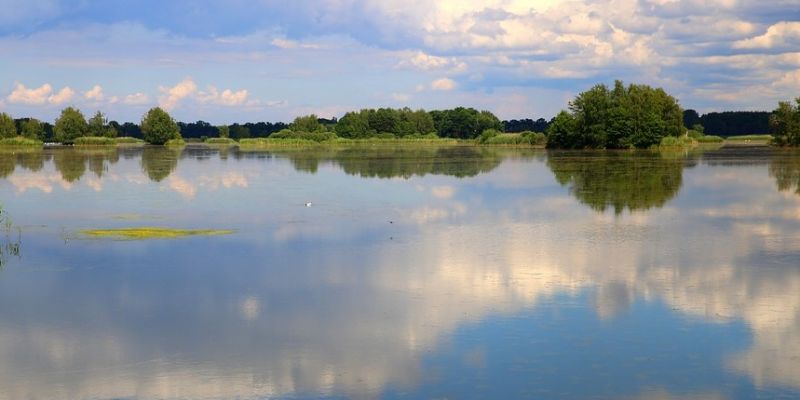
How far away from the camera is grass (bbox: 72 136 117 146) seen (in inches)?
4001

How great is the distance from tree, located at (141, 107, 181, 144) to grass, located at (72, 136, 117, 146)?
4295 millimetres

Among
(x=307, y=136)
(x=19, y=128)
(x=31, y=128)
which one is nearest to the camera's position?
(x=31, y=128)

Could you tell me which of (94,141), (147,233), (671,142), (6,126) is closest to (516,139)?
(671,142)

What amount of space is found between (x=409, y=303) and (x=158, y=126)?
3936 inches

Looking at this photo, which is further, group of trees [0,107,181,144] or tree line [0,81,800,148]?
group of trees [0,107,181,144]

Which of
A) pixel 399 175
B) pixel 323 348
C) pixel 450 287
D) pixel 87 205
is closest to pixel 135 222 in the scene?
pixel 87 205

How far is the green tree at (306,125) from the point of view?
12044 cm

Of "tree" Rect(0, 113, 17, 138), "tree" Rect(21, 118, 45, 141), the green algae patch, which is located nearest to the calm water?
the green algae patch

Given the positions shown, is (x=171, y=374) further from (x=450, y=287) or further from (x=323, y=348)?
(x=450, y=287)

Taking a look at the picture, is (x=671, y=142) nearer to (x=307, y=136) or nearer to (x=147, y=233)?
(x=307, y=136)

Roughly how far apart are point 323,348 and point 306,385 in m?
1.10

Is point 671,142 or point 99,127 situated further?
point 99,127

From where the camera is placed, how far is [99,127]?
11038 cm

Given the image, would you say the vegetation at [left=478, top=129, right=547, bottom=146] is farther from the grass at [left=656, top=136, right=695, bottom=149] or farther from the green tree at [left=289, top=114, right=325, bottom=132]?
the green tree at [left=289, top=114, right=325, bottom=132]
